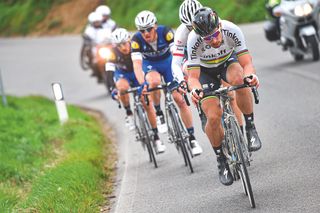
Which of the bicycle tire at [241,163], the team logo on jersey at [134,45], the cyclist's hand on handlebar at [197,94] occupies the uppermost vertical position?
the team logo on jersey at [134,45]

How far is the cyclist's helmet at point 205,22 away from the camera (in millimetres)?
8461

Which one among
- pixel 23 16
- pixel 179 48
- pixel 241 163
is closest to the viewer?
pixel 241 163

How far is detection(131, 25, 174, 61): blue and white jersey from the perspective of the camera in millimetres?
12578

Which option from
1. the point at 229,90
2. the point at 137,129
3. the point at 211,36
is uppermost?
the point at 211,36

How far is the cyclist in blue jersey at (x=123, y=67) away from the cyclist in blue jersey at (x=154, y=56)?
46 centimetres

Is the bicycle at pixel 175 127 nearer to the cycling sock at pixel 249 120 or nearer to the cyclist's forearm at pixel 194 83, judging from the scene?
the cycling sock at pixel 249 120

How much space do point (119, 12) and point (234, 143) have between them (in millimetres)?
37274

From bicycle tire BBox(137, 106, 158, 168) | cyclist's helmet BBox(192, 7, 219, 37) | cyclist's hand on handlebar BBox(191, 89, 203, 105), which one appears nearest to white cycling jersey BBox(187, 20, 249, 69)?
cyclist's helmet BBox(192, 7, 219, 37)

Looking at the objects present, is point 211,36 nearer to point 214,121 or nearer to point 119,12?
point 214,121

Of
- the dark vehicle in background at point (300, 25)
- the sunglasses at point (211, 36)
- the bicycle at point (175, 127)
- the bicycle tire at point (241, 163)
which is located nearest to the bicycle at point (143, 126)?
the bicycle at point (175, 127)

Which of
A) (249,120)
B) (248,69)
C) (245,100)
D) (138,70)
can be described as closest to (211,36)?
(248,69)

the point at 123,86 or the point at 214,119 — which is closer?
the point at 214,119

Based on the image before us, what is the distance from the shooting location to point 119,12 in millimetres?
45438

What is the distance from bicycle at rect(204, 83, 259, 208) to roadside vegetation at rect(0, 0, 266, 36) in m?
23.8
